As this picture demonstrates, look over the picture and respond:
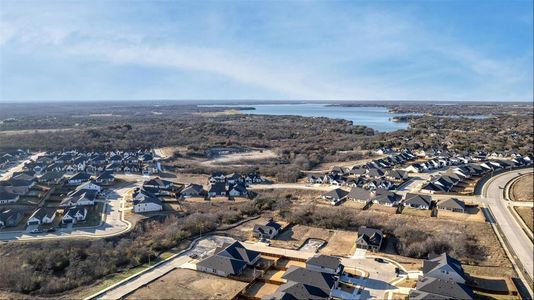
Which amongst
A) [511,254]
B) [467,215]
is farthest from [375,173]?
[511,254]

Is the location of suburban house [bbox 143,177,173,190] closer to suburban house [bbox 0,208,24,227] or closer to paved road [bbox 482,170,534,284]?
suburban house [bbox 0,208,24,227]

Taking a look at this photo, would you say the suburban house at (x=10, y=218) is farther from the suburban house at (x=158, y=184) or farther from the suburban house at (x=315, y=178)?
the suburban house at (x=315, y=178)

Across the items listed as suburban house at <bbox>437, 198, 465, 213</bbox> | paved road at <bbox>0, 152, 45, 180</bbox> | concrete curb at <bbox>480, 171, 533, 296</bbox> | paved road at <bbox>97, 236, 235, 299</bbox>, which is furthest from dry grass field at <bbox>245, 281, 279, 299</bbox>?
paved road at <bbox>0, 152, 45, 180</bbox>

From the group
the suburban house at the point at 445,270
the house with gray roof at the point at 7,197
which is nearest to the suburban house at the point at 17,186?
the house with gray roof at the point at 7,197

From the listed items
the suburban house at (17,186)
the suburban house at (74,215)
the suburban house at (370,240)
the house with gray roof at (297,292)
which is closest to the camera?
the house with gray roof at (297,292)

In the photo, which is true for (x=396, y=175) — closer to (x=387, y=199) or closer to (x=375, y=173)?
(x=375, y=173)

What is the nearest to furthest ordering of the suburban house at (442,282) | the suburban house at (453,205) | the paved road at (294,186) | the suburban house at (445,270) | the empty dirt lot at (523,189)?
the suburban house at (442,282) → the suburban house at (445,270) → the suburban house at (453,205) → the empty dirt lot at (523,189) → the paved road at (294,186)
